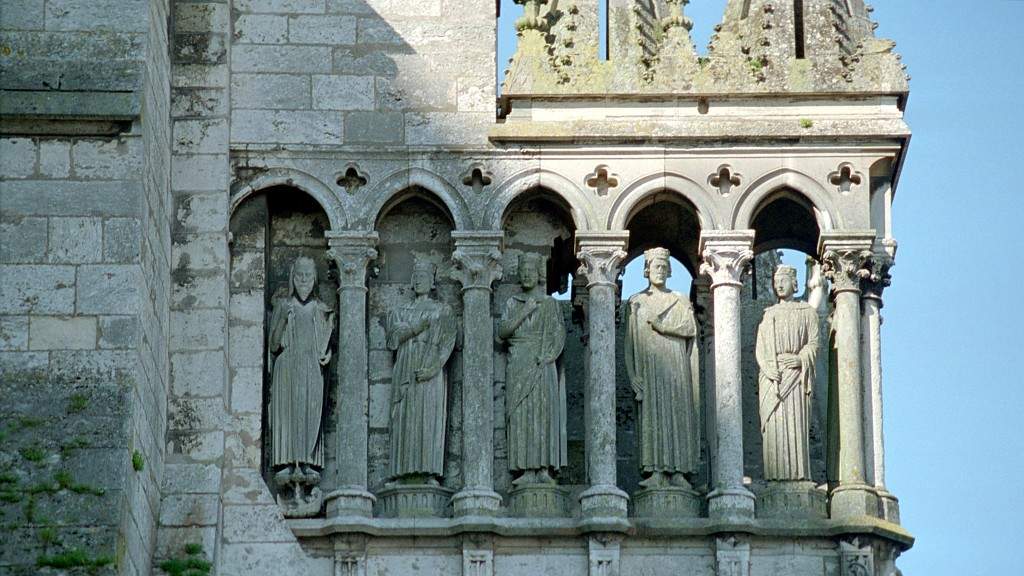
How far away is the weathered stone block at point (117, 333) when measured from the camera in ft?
62.9

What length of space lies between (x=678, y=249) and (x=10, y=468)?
210 inches

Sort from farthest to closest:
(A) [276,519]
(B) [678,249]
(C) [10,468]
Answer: (B) [678,249] → (A) [276,519] → (C) [10,468]

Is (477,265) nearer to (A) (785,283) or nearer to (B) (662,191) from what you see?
(B) (662,191)

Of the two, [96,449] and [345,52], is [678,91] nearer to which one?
[345,52]

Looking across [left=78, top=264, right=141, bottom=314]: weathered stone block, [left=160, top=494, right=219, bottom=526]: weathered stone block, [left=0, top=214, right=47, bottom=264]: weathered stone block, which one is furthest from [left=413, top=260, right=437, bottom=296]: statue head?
[left=0, top=214, right=47, bottom=264]: weathered stone block

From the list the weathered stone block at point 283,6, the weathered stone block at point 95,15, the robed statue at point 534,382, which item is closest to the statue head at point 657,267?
the robed statue at point 534,382

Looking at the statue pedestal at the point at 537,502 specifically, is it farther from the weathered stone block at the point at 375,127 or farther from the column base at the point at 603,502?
the weathered stone block at the point at 375,127

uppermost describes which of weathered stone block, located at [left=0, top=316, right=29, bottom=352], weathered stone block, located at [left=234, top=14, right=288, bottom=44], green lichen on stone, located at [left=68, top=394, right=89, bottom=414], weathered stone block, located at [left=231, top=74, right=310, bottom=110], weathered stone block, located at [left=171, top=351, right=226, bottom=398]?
weathered stone block, located at [left=234, top=14, right=288, bottom=44]

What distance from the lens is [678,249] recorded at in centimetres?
2184

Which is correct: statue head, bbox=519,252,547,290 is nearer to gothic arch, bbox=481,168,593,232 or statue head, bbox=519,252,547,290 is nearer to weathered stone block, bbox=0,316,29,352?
gothic arch, bbox=481,168,593,232

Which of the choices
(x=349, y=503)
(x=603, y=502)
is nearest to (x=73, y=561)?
(x=349, y=503)

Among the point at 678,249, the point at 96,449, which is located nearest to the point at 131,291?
the point at 96,449

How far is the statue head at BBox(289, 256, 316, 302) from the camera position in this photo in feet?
69.6

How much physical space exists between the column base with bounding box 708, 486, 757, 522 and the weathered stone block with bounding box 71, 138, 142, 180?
14.2 ft
